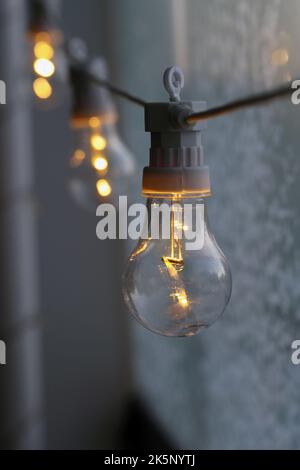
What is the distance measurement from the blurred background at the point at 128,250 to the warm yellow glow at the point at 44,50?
0.64 ft

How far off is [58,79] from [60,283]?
0.64m

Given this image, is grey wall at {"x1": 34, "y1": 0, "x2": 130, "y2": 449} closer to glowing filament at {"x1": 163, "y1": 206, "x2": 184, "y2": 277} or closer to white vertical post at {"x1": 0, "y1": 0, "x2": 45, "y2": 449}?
white vertical post at {"x1": 0, "y1": 0, "x2": 45, "y2": 449}

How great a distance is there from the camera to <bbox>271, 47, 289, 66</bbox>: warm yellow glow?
0.79 m

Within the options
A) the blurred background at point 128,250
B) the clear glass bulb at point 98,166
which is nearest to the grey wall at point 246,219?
the blurred background at point 128,250

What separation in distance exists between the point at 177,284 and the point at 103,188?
430mm

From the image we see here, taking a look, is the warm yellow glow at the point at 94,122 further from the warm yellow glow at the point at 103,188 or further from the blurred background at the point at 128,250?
the blurred background at the point at 128,250

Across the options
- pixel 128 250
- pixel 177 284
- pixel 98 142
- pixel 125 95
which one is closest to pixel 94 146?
pixel 98 142

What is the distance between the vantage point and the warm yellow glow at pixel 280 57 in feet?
2.59

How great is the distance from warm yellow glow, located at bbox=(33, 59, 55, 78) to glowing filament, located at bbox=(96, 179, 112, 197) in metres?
0.31

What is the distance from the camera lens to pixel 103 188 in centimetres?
89

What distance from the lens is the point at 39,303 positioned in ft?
5.53

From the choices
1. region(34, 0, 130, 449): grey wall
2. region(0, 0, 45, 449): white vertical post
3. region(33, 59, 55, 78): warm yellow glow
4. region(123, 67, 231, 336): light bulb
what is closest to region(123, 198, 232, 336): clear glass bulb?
region(123, 67, 231, 336): light bulb

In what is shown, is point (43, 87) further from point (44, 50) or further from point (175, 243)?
point (175, 243)

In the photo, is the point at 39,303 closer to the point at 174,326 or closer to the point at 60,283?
the point at 60,283
